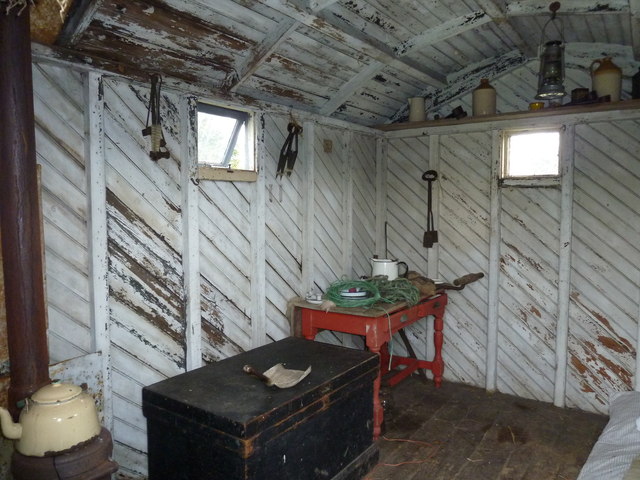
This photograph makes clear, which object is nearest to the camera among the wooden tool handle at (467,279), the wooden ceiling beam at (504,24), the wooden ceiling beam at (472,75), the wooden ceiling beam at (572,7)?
the wooden ceiling beam at (572,7)

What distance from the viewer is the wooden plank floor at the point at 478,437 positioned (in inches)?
127

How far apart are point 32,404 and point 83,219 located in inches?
40.8

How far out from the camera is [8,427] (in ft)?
5.84

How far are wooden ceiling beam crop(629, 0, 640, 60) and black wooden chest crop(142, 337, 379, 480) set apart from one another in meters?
2.71

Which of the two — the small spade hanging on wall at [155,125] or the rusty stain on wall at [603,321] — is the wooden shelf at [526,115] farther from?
the small spade hanging on wall at [155,125]

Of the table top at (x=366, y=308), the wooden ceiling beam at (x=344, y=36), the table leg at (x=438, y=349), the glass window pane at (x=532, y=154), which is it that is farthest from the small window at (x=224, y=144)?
the glass window pane at (x=532, y=154)

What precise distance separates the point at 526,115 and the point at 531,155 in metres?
Result: 0.42

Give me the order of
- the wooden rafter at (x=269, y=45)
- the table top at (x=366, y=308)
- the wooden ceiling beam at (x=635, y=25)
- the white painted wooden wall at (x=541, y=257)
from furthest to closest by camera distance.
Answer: the white painted wooden wall at (x=541, y=257), the table top at (x=366, y=308), the wooden ceiling beam at (x=635, y=25), the wooden rafter at (x=269, y=45)

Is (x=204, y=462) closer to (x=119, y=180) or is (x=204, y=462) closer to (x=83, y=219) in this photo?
(x=83, y=219)

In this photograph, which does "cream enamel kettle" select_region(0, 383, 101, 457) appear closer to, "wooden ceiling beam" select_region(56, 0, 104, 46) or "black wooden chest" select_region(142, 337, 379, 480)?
"black wooden chest" select_region(142, 337, 379, 480)

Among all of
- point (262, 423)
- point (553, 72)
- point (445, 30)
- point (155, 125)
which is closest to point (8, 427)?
point (262, 423)

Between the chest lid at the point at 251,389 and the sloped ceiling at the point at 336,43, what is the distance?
1.73 metres

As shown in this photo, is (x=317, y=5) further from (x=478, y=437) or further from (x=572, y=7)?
(x=478, y=437)

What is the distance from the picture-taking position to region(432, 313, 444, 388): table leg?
460 centimetres
